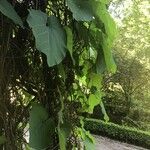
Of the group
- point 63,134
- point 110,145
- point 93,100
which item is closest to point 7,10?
point 63,134

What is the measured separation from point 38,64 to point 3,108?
0.17 meters

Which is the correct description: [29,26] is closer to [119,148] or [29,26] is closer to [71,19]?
[71,19]

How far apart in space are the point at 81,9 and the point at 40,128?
1.21 ft

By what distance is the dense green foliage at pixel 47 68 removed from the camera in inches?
53.6

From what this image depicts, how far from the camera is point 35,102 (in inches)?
58.2

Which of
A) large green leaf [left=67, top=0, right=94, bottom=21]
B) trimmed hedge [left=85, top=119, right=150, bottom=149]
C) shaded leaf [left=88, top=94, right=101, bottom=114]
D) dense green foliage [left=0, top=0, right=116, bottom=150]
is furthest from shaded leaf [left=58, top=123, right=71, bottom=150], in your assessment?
trimmed hedge [left=85, top=119, right=150, bottom=149]

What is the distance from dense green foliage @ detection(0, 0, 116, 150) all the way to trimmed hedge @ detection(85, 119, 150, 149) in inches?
550

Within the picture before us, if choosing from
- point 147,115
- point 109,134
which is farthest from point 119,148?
point 147,115

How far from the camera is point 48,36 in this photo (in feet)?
4.19

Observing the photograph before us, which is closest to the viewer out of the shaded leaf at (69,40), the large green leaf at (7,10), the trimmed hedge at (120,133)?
the large green leaf at (7,10)

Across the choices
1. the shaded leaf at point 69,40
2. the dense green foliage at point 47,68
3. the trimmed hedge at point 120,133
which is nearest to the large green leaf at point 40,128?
the dense green foliage at point 47,68

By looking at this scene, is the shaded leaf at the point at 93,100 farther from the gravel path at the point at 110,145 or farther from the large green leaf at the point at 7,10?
the gravel path at the point at 110,145

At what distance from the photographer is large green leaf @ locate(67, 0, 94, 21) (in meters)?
1.29

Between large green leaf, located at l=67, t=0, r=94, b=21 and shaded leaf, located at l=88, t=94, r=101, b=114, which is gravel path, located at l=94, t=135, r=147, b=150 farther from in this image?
large green leaf, located at l=67, t=0, r=94, b=21
